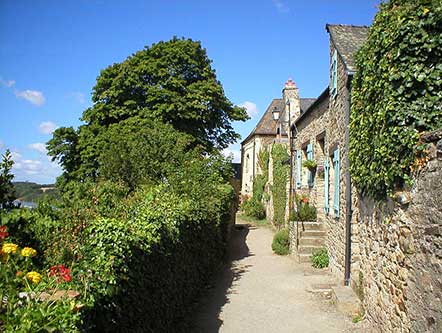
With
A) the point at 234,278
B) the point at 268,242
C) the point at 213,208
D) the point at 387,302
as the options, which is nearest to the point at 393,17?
the point at 387,302

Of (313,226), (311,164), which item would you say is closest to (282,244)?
(313,226)

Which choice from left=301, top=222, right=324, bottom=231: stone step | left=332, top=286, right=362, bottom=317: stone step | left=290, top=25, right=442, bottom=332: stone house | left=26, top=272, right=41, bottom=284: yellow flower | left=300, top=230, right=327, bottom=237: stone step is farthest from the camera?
left=301, top=222, right=324, bottom=231: stone step

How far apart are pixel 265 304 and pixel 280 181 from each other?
11.0 metres

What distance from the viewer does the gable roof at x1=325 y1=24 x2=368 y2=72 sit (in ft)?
26.1

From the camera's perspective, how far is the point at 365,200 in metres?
6.30

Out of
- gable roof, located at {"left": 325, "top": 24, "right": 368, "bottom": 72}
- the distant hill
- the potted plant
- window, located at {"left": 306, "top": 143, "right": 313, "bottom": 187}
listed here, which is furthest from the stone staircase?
the distant hill

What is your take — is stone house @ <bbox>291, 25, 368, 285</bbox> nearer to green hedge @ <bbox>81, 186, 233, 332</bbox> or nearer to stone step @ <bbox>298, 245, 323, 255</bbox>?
stone step @ <bbox>298, 245, 323, 255</bbox>

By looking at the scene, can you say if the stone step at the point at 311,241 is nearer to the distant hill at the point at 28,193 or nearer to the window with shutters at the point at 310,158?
the window with shutters at the point at 310,158

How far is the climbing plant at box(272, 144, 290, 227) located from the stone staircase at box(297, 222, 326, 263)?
18.5 ft

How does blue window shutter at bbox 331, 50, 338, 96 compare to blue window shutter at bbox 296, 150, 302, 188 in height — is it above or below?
above

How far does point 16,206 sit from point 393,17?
5.42 m

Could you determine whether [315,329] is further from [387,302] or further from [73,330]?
[73,330]

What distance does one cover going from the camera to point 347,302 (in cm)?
655

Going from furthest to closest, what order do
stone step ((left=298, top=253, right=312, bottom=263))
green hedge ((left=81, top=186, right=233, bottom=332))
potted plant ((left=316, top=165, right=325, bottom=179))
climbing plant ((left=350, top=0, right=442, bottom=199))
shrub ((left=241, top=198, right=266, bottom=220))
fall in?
shrub ((left=241, top=198, right=266, bottom=220))
potted plant ((left=316, top=165, right=325, bottom=179))
stone step ((left=298, top=253, right=312, bottom=263))
climbing plant ((left=350, top=0, right=442, bottom=199))
green hedge ((left=81, top=186, right=233, bottom=332))
